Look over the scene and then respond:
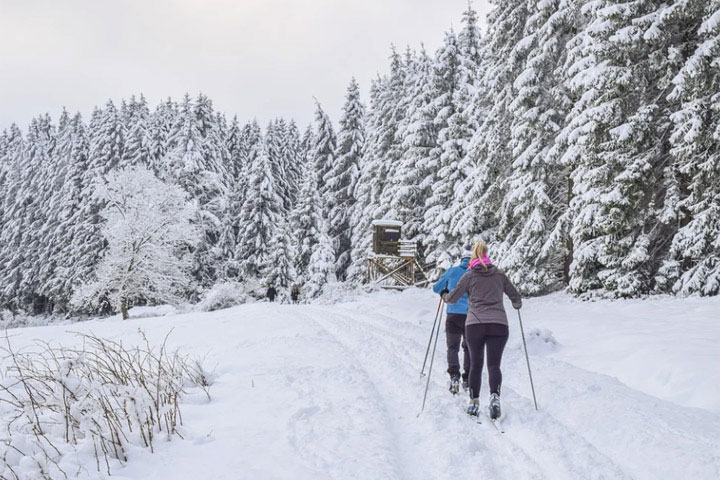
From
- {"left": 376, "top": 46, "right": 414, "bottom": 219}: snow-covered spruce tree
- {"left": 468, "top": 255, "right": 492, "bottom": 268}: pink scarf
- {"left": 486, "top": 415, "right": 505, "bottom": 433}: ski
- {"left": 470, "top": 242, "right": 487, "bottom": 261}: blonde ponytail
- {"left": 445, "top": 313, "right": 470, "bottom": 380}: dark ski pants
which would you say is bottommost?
{"left": 486, "top": 415, "right": 505, "bottom": 433}: ski

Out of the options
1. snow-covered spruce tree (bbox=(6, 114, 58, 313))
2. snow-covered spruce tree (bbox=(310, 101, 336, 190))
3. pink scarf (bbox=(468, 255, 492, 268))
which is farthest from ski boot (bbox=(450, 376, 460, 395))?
snow-covered spruce tree (bbox=(6, 114, 58, 313))

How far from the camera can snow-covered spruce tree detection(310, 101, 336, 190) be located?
38.8 metres

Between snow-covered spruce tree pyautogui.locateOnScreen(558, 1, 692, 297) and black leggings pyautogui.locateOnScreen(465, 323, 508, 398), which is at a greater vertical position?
snow-covered spruce tree pyautogui.locateOnScreen(558, 1, 692, 297)

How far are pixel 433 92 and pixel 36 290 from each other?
131ft

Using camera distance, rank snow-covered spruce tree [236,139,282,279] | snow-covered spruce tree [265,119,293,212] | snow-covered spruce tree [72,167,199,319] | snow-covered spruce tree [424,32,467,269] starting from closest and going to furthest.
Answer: snow-covered spruce tree [424,32,467,269] → snow-covered spruce tree [72,167,199,319] → snow-covered spruce tree [236,139,282,279] → snow-covered spruce tree [265,119,293,212]

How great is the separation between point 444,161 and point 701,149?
42.0ft

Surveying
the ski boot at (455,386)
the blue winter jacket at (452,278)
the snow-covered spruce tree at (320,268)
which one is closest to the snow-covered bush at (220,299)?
the snow-covered spruce tree at (320,268)

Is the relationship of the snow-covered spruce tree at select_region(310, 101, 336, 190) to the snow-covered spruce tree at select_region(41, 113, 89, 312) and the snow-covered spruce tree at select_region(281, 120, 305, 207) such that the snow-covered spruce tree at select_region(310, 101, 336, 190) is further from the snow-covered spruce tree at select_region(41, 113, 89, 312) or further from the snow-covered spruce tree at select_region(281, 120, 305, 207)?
the snow-covered spruce tree at select_region(41, 113, 89, 312)

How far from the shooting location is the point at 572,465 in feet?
12.7

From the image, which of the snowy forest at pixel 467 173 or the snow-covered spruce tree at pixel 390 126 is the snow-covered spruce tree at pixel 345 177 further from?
the snow-covered spruce tree at pixel 390 126

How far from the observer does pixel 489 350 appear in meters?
5.43

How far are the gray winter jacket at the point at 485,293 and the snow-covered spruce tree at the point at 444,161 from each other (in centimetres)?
1438

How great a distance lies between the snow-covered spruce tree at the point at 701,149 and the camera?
9.48m

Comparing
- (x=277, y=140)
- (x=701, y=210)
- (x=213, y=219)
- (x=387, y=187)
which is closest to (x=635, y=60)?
(x=701, y=210)
